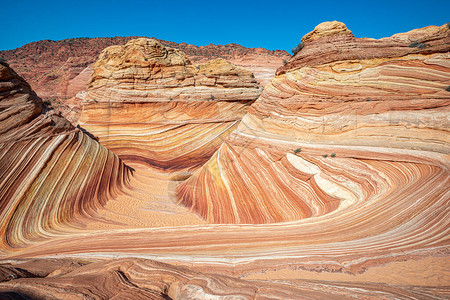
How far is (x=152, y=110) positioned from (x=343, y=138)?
9662 mm

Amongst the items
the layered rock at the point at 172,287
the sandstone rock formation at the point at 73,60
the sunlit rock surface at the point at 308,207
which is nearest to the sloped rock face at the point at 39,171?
the sunlit rock surface at the point at 308,207

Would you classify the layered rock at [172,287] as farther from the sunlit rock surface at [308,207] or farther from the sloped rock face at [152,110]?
the sloped rock face at [152,110]

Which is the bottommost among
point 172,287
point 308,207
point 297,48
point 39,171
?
point 39,171

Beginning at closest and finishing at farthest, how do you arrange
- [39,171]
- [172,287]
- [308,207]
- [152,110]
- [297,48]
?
[172,287] < [308,207] < [39,171] < [297,48] < [152,110]

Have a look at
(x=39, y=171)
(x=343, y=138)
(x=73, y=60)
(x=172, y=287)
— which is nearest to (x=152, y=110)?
(x=39, y=171)

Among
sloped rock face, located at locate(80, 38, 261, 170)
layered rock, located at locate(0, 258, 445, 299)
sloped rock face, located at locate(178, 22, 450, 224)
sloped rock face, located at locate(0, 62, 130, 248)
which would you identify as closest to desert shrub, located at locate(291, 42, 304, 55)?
sloped rock face, located at locate(178, 22, 450, 224)

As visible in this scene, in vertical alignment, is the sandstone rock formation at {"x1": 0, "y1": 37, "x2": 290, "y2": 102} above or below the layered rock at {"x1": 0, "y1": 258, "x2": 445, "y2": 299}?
above

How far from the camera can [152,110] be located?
502 inches

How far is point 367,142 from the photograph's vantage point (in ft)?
19.4

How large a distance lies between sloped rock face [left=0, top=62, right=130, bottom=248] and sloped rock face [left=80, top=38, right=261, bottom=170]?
3.41 meters

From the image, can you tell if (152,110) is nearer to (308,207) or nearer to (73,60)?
(308,207)

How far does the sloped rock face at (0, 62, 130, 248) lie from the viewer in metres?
6.27

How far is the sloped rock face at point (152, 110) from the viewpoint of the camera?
12602mm

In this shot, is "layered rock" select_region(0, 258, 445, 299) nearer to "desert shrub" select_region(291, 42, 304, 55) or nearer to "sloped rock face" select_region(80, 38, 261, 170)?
"desert shrub" select_region(291, 42, 304, 55)
